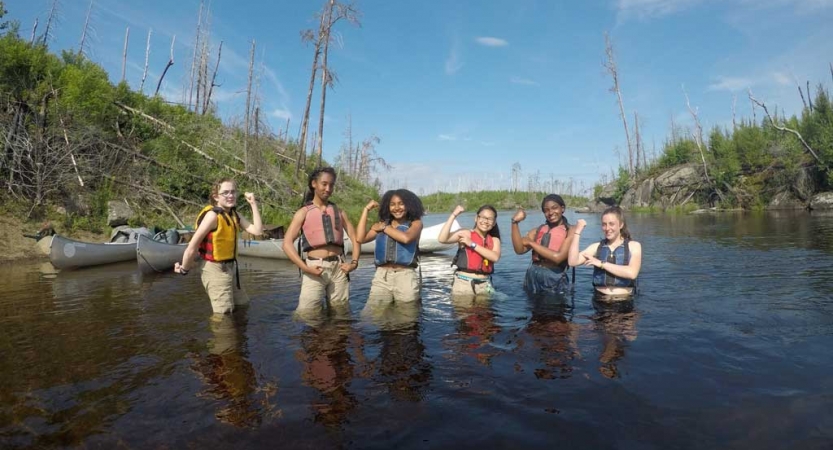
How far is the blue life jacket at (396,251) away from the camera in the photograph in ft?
21.0

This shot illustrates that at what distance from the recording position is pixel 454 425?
350 cm

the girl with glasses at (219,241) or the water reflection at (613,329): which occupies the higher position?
the girl with glasses at (219,241)

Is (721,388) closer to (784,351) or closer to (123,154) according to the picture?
(784,351)

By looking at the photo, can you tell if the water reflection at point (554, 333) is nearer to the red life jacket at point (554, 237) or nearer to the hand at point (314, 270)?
the red life jacket at point (554, 237)

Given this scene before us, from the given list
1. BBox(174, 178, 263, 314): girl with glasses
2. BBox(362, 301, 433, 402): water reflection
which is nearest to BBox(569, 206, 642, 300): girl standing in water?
BBox(362, 301, 433, 402): water reflection

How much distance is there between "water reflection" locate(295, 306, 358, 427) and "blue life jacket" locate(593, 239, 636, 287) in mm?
3839

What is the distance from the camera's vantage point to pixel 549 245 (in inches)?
285

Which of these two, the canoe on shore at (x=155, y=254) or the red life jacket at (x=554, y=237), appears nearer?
the red life jacket at (x=554, y=237)

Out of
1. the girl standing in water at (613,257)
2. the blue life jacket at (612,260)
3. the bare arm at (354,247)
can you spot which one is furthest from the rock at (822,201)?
the bare arm at (354,247)

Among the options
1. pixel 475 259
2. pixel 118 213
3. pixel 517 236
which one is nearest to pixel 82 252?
pixel 118 213

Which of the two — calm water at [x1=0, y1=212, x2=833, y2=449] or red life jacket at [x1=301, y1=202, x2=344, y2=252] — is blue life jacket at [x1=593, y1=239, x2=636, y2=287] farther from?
red life jacket at [x1=301, y1=202, x2=344, y2=252]

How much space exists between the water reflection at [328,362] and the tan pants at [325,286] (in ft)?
0.46

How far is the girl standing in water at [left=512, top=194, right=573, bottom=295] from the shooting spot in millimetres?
7109

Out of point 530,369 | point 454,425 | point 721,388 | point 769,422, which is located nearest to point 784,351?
point 721,388
